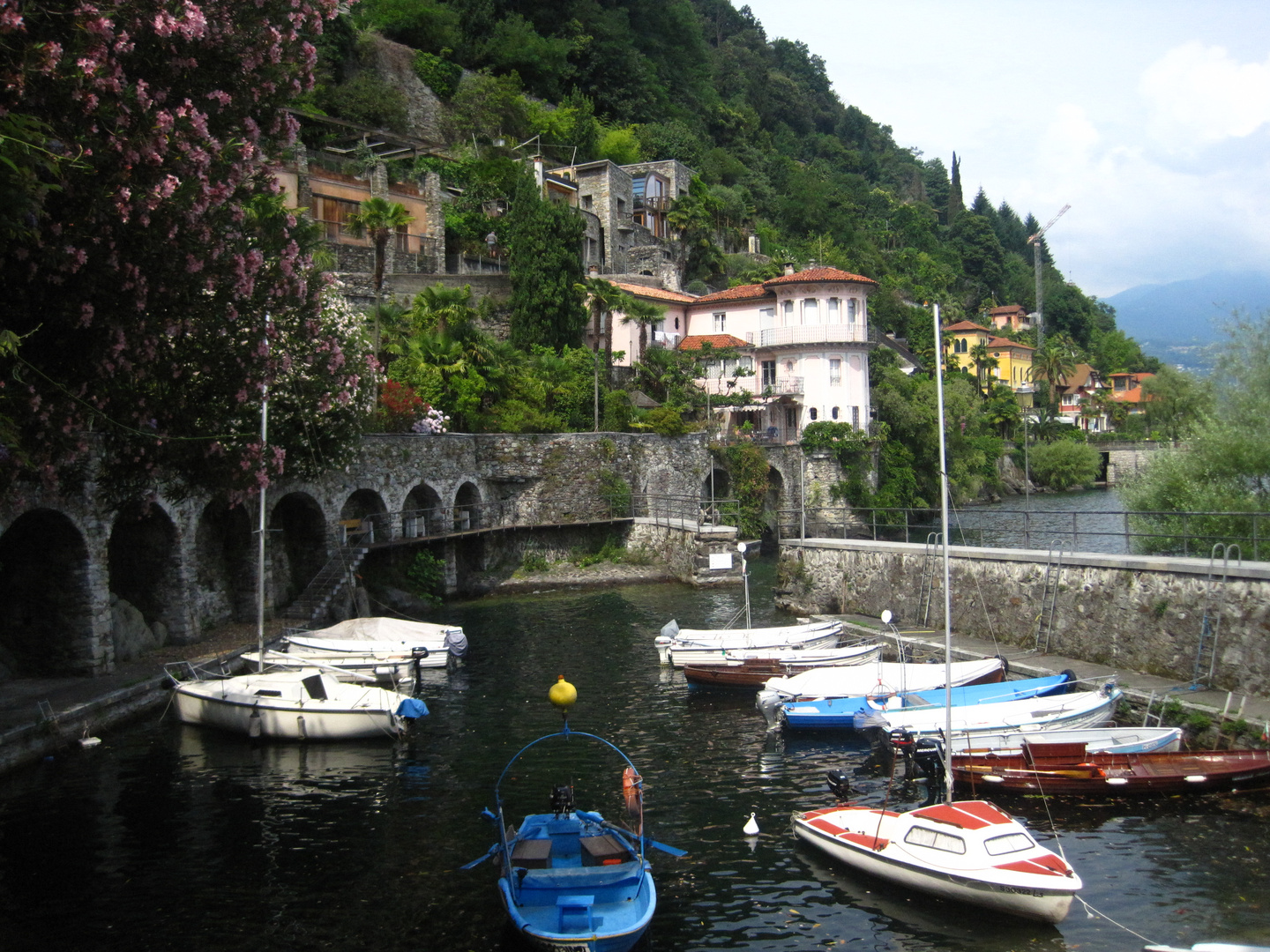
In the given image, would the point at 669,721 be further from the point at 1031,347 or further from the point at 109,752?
the point at 1031,347

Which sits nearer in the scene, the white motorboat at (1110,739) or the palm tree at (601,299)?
the white motorboat at (1110,739)

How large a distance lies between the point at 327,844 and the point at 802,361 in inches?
1703

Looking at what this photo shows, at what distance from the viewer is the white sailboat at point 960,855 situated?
441 inches

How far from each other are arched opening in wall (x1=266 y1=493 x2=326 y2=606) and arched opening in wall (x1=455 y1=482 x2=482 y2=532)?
345 inches

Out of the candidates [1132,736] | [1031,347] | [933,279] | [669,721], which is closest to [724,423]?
[669,721]

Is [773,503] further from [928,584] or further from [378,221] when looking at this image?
[928,584]

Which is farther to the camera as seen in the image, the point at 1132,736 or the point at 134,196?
the point at 1132,736

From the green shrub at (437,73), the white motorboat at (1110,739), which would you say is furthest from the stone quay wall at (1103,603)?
the green shrub at (437,73)

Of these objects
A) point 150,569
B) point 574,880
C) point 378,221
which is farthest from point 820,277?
point 574,880

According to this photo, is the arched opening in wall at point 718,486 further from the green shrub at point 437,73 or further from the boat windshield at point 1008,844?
the boat windshield at point 1008,844

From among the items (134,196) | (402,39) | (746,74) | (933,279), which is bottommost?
(134,196)

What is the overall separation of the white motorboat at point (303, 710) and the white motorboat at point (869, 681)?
7295 millimetres

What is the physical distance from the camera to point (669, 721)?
20469 mm

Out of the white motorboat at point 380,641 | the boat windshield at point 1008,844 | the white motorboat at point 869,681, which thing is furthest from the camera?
the white motorboat at point 380,641
